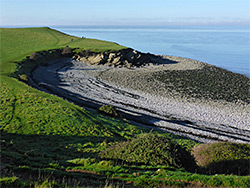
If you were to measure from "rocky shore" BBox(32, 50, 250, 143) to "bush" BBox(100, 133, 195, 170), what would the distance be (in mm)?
18572

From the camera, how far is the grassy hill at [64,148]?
14.8m

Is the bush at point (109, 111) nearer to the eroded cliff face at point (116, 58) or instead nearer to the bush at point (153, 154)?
the bush at point (153, 154)

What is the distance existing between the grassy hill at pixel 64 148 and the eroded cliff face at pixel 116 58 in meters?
41.9

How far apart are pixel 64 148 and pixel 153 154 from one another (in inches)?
405

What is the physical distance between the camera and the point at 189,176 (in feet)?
52.3

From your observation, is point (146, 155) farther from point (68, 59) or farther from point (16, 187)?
point (68, 59)

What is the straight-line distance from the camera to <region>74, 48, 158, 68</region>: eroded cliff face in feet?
319

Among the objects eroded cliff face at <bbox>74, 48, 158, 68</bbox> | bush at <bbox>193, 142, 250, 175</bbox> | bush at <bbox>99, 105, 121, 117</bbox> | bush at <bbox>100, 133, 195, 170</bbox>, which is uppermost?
eroded cliff face at <bbox>74, 48, 158, 68</bbox>

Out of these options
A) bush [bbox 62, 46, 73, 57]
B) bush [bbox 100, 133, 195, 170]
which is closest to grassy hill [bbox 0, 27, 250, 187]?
bush [bbox 100, 133, 195, 170]

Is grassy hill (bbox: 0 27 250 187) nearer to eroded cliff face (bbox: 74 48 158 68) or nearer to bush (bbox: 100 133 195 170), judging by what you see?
bush (bbox: 100 133 195 170)

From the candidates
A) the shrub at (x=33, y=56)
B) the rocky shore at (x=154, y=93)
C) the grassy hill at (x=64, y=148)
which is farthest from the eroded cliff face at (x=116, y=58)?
the grassy hill at (x=64, y=148)

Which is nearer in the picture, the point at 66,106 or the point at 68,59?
the point at 66,106

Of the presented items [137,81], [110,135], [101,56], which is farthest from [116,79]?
[110,135]

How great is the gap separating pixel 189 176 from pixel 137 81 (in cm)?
5826
